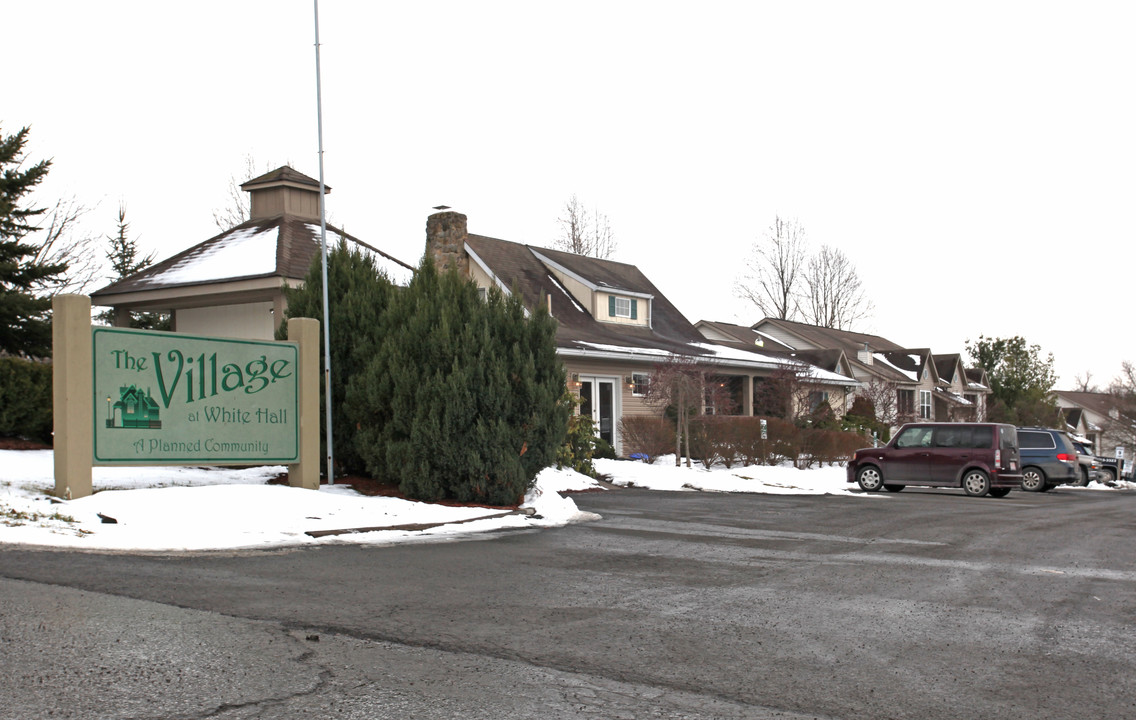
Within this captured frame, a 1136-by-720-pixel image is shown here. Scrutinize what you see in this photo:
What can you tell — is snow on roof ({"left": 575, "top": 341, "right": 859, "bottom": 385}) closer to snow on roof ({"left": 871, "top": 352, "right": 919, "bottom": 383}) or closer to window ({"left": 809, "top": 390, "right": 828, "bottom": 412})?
window ({"left": 809, "top": 390, "right": 828, "bottom": 412})

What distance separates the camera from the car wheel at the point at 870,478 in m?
23.5

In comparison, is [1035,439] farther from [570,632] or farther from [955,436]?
[570,632]

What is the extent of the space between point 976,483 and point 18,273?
2209cm

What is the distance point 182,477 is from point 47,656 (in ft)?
30.3

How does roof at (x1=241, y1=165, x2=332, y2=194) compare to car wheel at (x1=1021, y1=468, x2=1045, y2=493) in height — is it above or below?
above

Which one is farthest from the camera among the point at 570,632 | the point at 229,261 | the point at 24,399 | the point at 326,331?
the point at 229,261

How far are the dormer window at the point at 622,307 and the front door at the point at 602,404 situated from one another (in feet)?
24.3

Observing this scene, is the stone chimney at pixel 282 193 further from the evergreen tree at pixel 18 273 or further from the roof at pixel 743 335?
the roof at pixel 743 335

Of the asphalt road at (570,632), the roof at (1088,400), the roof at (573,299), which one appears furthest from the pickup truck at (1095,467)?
the roof at (1088,400)

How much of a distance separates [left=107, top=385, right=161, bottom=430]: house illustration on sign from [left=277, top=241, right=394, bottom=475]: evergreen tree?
2804 millimetres

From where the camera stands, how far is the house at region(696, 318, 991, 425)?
55825mm

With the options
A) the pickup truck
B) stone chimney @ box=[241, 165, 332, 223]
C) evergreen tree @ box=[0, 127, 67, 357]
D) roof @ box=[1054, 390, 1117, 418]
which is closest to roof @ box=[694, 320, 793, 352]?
the pickup truck

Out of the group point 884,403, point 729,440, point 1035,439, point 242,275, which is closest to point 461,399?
point 242,275

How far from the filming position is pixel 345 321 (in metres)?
15.5
